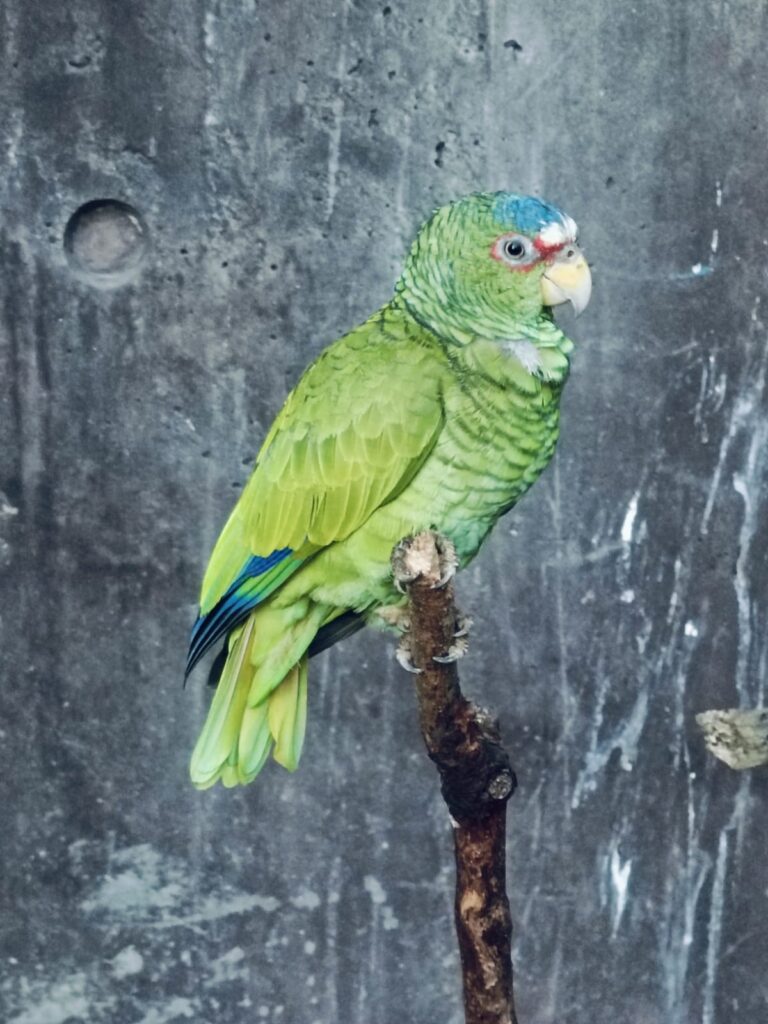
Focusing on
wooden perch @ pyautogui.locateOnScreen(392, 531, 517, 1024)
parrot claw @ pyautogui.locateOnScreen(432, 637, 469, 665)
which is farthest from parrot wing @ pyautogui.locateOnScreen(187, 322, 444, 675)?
parrot claw @ pyautogui.locateOnScreen(432, 637, 469, 665)

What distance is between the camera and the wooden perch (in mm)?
1959

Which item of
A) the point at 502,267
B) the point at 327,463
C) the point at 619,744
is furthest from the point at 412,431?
the point at 619,744

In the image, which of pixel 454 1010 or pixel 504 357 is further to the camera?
pixel 454 1010

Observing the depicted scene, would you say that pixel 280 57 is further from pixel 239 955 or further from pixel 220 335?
pixel 239 955

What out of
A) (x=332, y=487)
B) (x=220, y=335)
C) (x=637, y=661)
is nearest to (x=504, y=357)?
(x=332, y=487)

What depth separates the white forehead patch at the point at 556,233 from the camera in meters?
2.14

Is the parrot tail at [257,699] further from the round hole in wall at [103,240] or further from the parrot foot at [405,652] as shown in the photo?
the round hole in wall at [103,240]

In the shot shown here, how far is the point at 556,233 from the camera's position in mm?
2148

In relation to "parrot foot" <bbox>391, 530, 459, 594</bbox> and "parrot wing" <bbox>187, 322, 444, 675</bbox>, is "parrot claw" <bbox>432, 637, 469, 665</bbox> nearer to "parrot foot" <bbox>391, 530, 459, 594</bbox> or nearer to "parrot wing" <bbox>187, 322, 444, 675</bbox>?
"parrot foot" <bbox>391, 530, 459, 594</bbox>

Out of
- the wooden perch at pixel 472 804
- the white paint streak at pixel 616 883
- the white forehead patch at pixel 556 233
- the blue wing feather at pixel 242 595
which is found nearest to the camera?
the wooden perch at pixel 472 804

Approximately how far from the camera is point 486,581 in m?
3.15

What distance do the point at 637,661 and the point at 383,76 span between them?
1.35 m

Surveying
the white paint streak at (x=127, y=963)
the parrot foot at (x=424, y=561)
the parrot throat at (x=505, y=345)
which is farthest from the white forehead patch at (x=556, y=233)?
the white paint streak at (x=127, y=963)

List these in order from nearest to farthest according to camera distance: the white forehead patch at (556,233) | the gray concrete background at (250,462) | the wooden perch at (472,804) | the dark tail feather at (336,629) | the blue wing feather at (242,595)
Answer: the wooden perch at (472,804) < the white forehead patch at (556,233) < the blue wing feather at (242,595) < the dark tail feather at (336,629) < the gray concrete background at (250,462)
